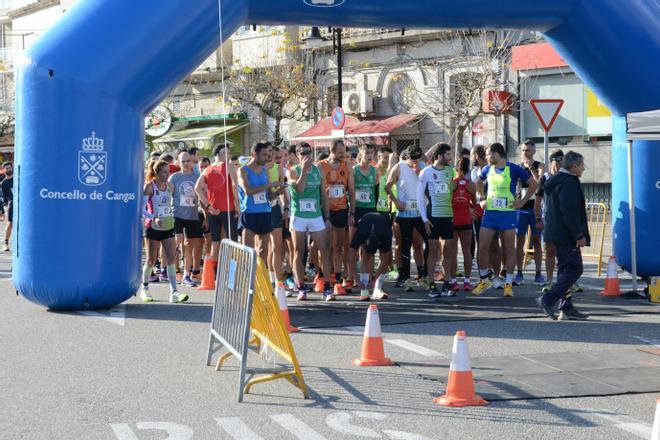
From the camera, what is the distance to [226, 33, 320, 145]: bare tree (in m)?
34.5

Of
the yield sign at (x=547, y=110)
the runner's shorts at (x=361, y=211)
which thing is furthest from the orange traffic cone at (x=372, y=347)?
→ the yield sign at (x=547, y=110)

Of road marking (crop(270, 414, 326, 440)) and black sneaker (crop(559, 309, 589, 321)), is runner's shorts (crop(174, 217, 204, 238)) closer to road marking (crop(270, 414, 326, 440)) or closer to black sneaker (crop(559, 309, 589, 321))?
black sneaker (crop(559, 309, 589, 321))

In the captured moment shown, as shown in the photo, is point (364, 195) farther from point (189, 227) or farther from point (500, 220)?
point (189, 227)

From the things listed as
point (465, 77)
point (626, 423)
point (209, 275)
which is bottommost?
point (626, 423)

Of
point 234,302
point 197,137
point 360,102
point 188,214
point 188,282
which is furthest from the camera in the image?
point 197,137

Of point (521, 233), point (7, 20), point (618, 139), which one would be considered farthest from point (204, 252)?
point (7, 20)

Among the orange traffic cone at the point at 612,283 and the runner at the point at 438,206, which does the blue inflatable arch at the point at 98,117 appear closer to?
the runner at the point at 438,206

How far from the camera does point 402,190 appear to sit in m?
12.5

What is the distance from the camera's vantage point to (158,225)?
1200 centimetres

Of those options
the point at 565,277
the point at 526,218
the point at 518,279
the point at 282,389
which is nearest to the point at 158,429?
the point at 282,389

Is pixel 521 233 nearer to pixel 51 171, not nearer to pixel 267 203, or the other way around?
pixel 267 203

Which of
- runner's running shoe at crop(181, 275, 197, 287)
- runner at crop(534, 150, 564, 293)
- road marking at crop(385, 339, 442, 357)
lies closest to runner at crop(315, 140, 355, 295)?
runner's running shoe at crop(181, 275, 197, 287)

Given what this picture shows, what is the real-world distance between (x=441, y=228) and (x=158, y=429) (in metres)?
6.96

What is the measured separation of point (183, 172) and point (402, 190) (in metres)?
3.52
